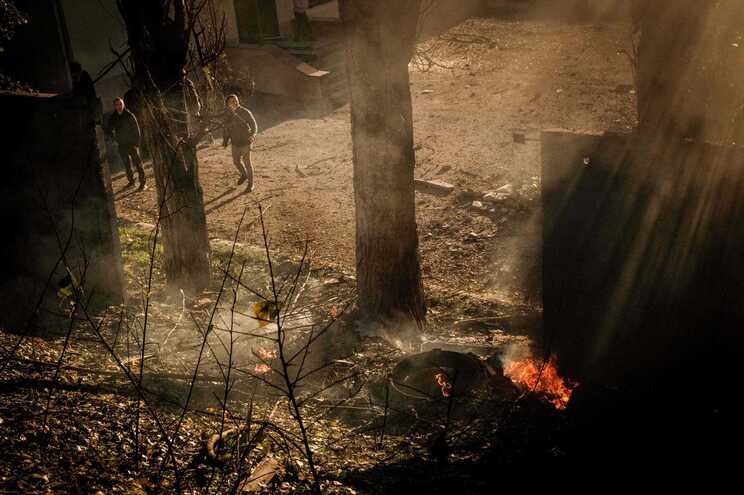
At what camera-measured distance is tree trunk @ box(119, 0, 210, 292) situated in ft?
25.6

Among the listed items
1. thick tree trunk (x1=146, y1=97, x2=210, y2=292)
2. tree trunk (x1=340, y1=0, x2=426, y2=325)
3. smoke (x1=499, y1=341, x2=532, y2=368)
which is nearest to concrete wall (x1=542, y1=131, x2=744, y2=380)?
smoke (x1=499, y1=341, x2=532, y2=368)

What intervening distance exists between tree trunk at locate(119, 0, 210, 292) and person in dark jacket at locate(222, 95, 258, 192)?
3732 millimetres

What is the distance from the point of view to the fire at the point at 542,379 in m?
6.34

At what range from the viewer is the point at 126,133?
42.2 ft

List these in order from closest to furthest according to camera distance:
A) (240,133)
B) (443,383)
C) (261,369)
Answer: (443,383)
(261,369)
(240,133)

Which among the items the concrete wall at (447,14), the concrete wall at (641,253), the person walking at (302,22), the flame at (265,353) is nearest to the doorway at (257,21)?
the person walking at (302,22)

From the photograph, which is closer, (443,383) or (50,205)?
(443,383)

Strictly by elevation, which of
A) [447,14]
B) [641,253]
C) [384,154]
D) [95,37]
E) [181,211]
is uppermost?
[447,14]

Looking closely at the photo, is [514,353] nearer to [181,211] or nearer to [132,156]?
[181,211]

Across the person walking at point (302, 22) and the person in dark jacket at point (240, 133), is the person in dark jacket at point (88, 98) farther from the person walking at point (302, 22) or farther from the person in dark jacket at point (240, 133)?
the person walking at point (302, 22)

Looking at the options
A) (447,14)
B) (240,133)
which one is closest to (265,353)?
(240,133)

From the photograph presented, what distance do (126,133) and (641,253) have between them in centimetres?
997

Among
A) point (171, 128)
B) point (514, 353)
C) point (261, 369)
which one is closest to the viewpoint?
point (261, 369)

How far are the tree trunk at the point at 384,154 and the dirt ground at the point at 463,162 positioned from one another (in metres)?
1.23
